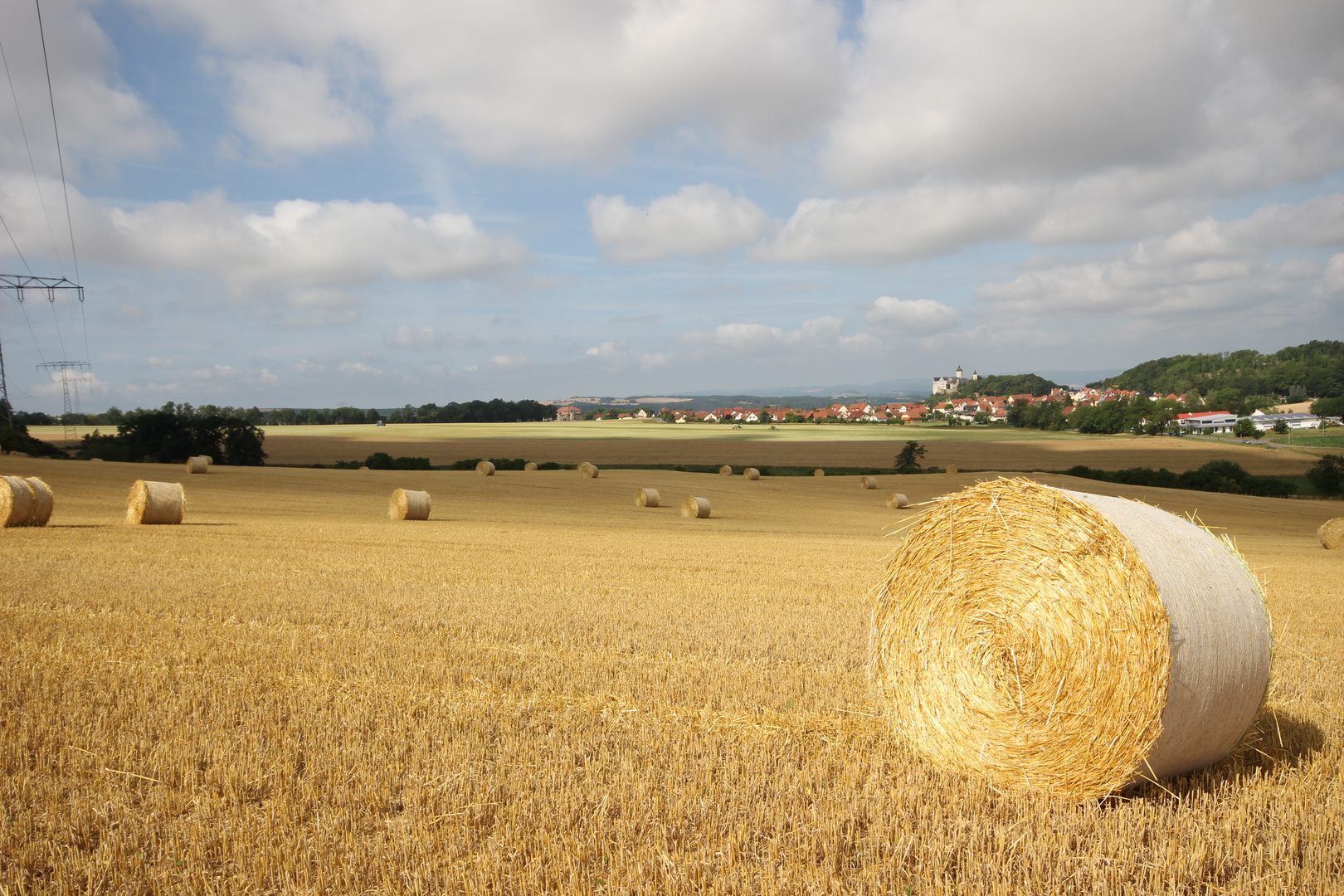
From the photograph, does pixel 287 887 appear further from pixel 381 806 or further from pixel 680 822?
pixel 680 822

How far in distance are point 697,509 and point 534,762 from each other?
24199 mm

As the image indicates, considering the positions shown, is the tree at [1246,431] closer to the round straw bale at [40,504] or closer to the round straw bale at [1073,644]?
the round straw bale at [1073,644]

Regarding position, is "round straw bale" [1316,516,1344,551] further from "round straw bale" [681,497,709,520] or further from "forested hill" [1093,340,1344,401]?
"forested hill" [1093,340,1344,401]

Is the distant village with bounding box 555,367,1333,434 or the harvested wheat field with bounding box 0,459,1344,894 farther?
the distant village with bounding box 555,367,1333,434

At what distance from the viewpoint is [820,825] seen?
4016 millimetres

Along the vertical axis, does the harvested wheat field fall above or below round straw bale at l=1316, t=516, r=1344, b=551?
above

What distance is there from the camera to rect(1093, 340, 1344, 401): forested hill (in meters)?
111

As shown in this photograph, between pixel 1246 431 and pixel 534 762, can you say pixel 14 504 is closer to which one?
pixel 534 762

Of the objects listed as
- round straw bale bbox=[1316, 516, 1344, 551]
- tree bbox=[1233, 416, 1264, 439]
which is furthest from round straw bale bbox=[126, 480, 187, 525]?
tree bbox=[1233, 416, 1264, 439]

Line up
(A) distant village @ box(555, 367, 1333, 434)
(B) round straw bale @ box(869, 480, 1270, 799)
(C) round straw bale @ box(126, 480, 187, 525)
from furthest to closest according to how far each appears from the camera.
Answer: (A) distant village @ box(555, 367, 1333, 434) < (C) round straw bale @ box(126, 480, 187, 525) < (B) round straw bale @ box(869, 480, 1270, 799)

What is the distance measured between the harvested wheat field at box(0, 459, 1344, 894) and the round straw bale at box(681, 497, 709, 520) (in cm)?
1740

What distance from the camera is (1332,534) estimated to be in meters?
22.4

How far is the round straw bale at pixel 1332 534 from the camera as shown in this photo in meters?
22.2

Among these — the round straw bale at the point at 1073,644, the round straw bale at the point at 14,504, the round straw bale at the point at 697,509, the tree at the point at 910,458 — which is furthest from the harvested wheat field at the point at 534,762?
the tree at the point at 910,458
